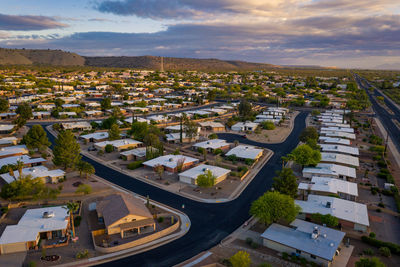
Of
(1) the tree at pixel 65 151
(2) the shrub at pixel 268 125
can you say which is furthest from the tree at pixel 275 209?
(2) the shrub at pixel 268 125

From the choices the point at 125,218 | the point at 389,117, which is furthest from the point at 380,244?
the point at 389,117

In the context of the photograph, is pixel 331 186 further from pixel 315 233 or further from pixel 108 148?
pixel 108 148

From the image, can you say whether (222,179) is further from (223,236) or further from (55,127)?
(55,127)

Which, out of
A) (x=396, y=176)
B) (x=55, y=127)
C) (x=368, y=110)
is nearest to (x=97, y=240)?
(x=396, y=176)

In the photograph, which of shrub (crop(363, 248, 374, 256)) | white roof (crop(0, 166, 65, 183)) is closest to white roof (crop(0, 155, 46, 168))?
white roof (crop(0, 166, 65, 183))

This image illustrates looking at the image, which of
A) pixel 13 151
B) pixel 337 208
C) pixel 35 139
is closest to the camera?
pixel 337 208

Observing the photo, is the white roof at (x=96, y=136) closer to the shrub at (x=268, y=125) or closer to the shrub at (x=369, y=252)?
the shrub at (x=268, y=125)

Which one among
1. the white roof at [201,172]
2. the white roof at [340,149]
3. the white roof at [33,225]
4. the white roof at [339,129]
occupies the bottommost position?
the white roof at [33,225]
